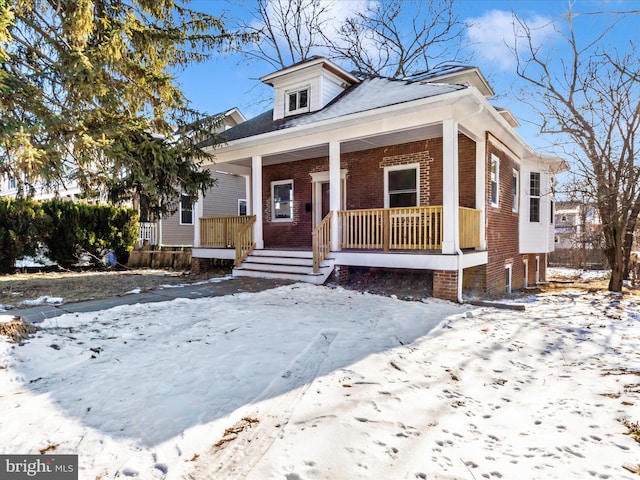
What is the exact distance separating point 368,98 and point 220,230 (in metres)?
5.87

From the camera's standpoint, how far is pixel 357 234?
8.88 m

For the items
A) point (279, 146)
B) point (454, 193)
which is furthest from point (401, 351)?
point (279, 146)

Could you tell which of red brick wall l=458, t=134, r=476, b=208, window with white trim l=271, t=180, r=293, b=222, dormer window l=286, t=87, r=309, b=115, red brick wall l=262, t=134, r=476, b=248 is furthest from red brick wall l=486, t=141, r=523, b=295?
window with white trim l=271, t=180, r=293, b=222

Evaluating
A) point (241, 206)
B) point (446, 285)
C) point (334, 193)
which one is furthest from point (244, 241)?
point (241, 206)

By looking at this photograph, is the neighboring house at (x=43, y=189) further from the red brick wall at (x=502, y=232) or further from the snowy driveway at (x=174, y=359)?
the red brick wall at (x=502, y=232)

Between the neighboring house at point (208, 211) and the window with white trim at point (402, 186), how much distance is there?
8780 millimetres

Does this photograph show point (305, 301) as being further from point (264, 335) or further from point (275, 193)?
point (275, 193)

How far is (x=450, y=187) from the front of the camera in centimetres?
757

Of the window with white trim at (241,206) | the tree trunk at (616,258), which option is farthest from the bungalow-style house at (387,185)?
the window with white trim at (241,206)

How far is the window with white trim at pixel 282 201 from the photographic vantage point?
12.6 m

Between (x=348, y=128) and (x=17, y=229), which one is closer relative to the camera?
(x=348, y=128)

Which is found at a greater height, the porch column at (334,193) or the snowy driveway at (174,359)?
the porch column at (334,193)

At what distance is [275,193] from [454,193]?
6922 millimetres

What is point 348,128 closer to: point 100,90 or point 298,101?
point 298,101
